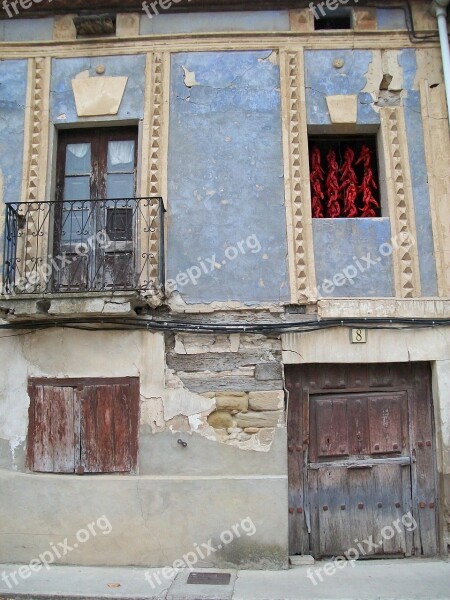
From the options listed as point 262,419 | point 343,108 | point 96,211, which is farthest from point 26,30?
point 262,419

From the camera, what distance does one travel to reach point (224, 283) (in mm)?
6164

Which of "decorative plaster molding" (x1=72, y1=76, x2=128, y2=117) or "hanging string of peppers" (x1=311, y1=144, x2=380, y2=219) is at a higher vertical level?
"decorative plaster molding" (x1=72, y1=76, x2=128, y2=117)

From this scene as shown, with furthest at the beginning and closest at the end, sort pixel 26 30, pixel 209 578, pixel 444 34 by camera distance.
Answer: pixel 26 30
pixel 444 34
pixel 209 578

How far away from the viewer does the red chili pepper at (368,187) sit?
6.45 meters

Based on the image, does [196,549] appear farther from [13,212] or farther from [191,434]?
[13,212]

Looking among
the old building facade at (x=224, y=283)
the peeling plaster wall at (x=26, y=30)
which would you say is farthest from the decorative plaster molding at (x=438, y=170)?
the peeling plaster wall at (x=26, y=30)

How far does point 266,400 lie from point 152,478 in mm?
1469

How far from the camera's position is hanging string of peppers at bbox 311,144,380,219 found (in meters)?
6.45

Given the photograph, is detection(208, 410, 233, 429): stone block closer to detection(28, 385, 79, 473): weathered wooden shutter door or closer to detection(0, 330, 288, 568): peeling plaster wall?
detection(0, 330, 288, 568): peeling plaster wall

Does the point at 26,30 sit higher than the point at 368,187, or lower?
higher

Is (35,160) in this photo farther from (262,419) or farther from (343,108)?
(262,419)

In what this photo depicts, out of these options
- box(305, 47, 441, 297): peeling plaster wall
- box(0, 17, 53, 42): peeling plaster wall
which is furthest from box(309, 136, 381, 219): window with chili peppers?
box(0, 17, 53, 42): peeling plaster wall

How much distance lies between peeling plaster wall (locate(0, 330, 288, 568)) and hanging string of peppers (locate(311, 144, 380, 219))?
177 centimetres
